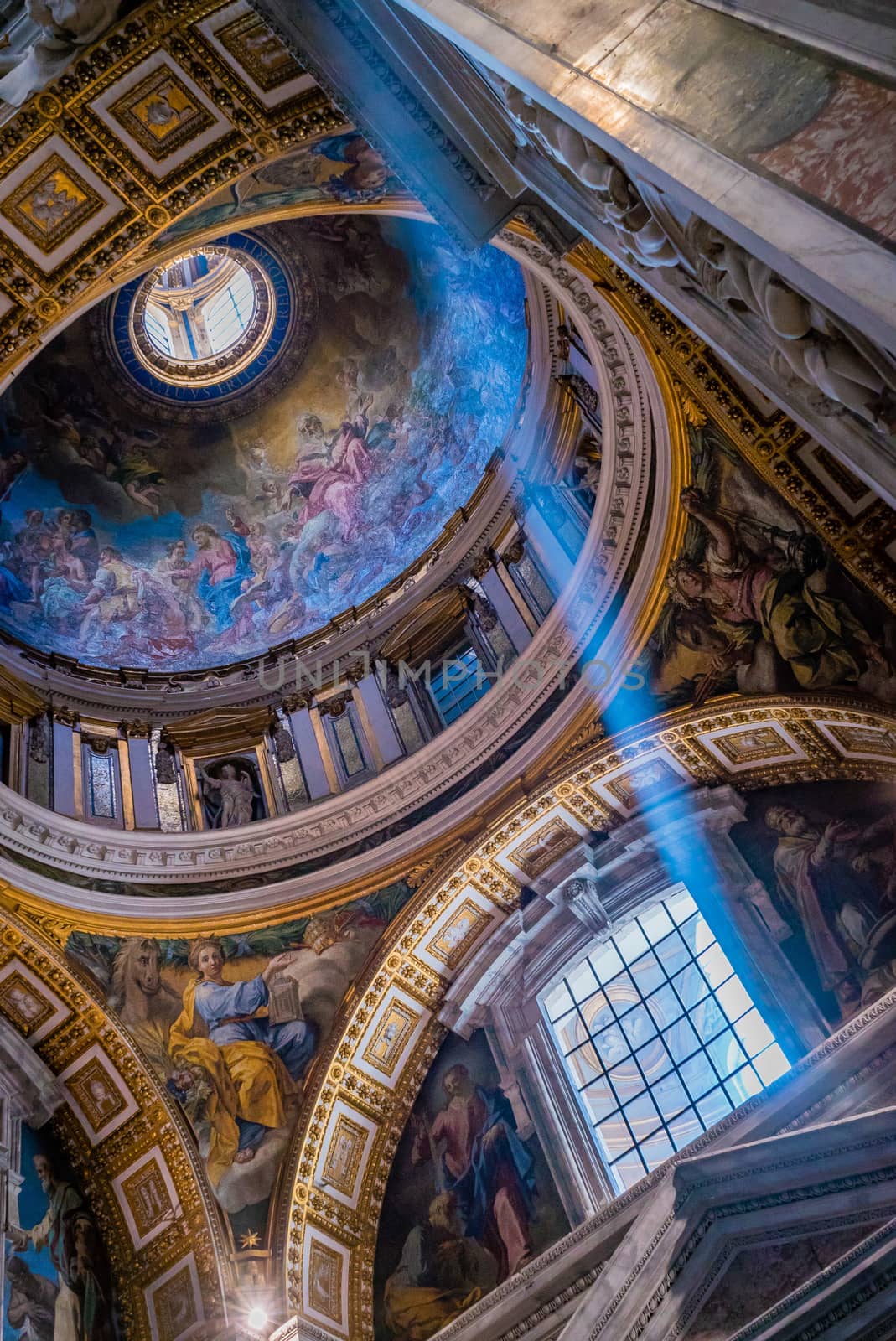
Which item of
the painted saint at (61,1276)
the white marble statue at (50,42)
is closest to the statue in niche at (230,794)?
the painted saint at (61,1276)

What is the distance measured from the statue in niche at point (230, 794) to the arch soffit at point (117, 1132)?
9.50 ft

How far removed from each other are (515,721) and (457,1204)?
5.16 m

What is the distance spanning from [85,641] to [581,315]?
27.9 feet

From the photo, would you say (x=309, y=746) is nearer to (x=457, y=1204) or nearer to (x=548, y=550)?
(x=548, y=550)

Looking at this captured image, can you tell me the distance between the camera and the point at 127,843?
13875mm

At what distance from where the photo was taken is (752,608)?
448 inches

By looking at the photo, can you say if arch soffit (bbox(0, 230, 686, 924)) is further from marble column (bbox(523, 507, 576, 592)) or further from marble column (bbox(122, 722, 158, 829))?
marble column (bbox(122, 722, 158, 829))

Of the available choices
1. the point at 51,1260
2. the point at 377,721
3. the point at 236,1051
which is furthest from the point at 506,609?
the point at 51,1260

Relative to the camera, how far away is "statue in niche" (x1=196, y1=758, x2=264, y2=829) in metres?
15.1

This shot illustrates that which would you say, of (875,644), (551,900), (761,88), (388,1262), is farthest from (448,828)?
(761,88)

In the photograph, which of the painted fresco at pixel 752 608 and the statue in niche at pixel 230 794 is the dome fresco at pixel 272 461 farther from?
the painted fresco at pixel 752 608

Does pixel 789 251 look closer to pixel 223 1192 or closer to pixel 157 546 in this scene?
pixel 223 1192

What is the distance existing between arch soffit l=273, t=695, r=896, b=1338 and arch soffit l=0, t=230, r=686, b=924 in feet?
1.92

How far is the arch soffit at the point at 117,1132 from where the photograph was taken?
39.8ft
